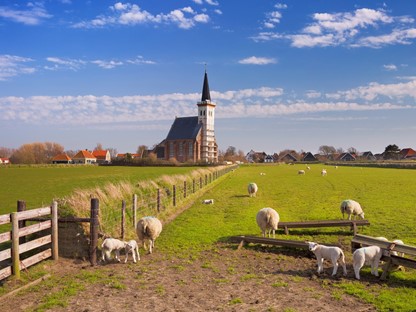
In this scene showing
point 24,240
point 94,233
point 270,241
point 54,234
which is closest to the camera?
point 54,234

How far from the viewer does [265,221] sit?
576 inches

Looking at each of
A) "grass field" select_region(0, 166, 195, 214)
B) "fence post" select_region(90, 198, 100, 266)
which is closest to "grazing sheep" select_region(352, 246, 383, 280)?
"fence post" select_region(90, 198, 100, 266)

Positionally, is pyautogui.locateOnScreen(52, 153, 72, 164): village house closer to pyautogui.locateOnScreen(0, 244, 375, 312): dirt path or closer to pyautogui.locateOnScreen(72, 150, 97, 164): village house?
pyautogui.locateOnScreen(72, 150, 97, 164): village house

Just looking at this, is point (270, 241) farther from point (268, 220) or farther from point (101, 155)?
point (101, 155)

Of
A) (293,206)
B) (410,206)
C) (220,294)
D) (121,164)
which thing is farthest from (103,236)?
(121,164)

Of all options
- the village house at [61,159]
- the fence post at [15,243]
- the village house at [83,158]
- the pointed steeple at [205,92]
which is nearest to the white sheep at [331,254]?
the fence post at [15,243]

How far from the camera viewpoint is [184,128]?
143 m

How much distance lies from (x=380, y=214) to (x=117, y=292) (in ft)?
53.8

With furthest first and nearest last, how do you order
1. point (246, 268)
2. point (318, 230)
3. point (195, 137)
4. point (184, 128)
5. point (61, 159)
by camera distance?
point (61, 159) → point (184, 128) → point (195, 137) → point (318, 230) → point (246, 268)

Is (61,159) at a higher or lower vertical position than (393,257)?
higher

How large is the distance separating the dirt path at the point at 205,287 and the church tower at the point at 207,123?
4913 inches

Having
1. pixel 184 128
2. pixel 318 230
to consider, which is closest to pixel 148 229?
pixel 318 230

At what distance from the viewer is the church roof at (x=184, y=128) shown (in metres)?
139

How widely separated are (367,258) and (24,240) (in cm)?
1081
